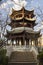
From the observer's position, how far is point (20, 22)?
4519 centimetres

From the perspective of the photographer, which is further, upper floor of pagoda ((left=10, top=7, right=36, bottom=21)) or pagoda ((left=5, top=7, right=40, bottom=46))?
upper floor of pagoda ((left=10, top=7, right=36, bottom=21))

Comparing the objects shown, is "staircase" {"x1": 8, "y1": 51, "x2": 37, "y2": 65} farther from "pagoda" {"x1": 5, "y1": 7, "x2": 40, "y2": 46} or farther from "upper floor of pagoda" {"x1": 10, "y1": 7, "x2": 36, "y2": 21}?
"upper floor of pagoda" {"x1": 10, "y1": 7, "x2": 36, "y2": 21}

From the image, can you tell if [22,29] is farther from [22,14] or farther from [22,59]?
[22,59]

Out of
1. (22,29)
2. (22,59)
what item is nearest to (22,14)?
(22,29)

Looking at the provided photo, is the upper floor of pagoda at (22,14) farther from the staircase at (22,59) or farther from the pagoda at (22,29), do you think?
the staircase at (22,59)

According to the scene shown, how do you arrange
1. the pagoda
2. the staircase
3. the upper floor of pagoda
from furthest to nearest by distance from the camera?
the upper floor of pagoda → the pagoda → the staircase

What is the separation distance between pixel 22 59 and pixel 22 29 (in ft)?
46.4

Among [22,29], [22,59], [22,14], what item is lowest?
[22,29]

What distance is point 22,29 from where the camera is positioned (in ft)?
138

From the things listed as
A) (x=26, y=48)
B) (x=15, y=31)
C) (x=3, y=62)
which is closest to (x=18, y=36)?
(x=15, y=31)

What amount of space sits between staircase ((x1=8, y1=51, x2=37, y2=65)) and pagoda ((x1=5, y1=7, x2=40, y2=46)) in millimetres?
8860

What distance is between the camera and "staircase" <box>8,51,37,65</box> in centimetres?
2720

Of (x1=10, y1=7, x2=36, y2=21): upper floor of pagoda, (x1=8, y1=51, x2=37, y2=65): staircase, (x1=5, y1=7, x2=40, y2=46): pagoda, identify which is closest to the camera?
(x1=8, y1=51, x2=37, y2=65): staircase

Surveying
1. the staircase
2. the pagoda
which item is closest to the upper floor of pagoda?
the pagoda
